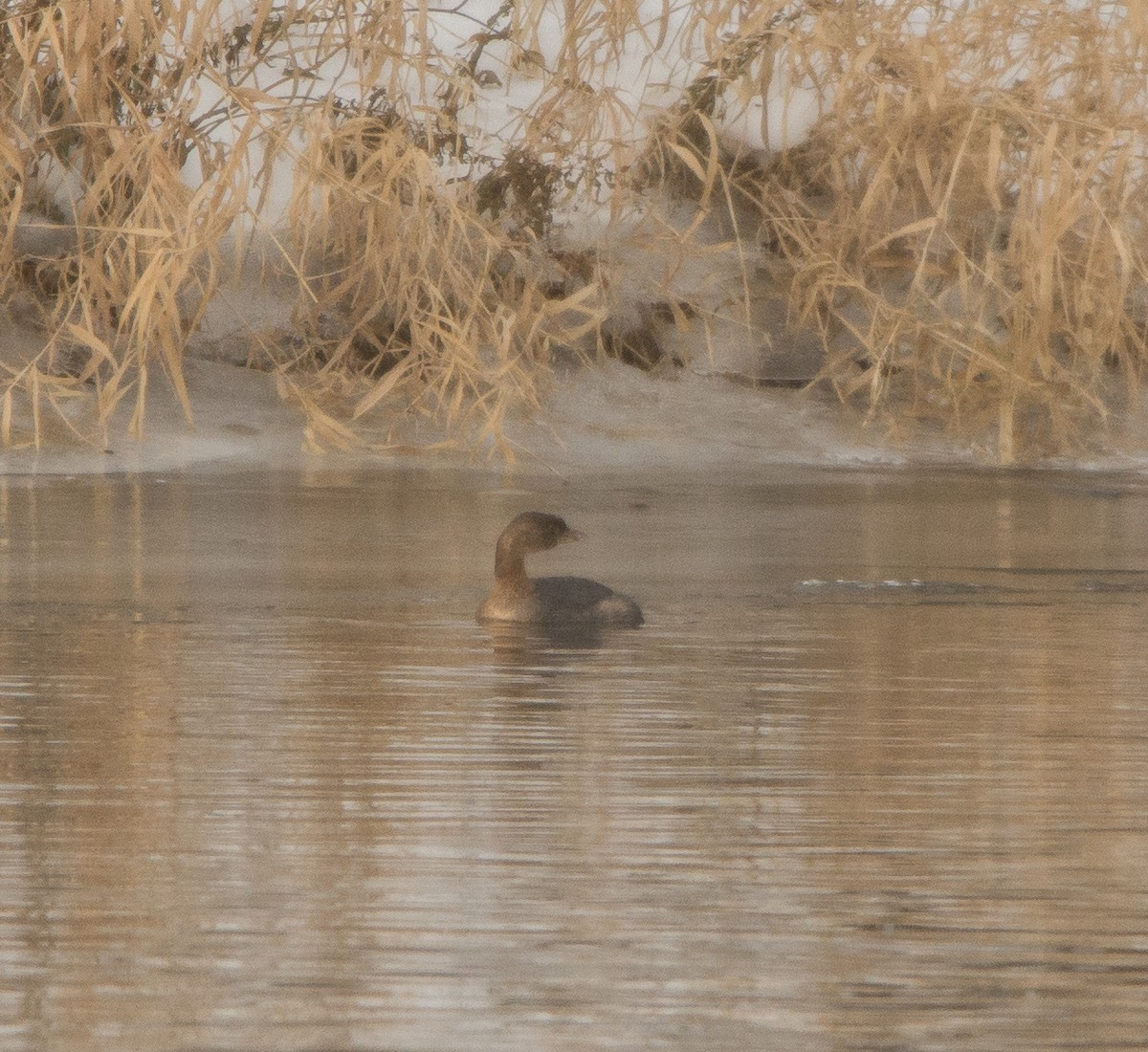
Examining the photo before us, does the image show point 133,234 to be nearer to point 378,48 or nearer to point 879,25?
point 378,48

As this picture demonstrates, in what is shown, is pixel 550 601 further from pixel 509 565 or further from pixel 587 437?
pixel 587 437

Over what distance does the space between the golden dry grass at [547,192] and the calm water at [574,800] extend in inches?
49.7

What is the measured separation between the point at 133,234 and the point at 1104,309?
101 inches

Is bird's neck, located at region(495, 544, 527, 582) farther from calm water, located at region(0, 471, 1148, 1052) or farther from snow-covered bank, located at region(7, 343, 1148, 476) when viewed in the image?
snow-covered bank, located at region(7, 343, 1148, 476)

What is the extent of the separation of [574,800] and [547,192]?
4.74m

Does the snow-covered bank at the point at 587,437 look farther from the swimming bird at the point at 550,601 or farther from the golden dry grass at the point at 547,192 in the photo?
the swimming bird at the point at 550,601

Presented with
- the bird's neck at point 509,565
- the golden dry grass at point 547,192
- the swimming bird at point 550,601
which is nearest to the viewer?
the swimming bird at point 550,601

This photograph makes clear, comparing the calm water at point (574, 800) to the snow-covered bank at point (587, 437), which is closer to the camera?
the calm water at point (574, 800)

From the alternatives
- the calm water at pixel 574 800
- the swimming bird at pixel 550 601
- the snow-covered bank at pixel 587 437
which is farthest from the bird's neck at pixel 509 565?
the snow-covered bank at pixel 587 437

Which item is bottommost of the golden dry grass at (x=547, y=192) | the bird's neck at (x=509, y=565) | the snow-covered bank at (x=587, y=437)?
the bird's neck at (x=509, y=565)

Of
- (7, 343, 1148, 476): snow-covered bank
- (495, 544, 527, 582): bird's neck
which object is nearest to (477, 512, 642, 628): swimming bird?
(495, 544, 527, 582): bird's neck

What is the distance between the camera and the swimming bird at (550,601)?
183 inches

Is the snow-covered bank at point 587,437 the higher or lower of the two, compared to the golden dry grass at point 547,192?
lower

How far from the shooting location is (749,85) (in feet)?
23.8
